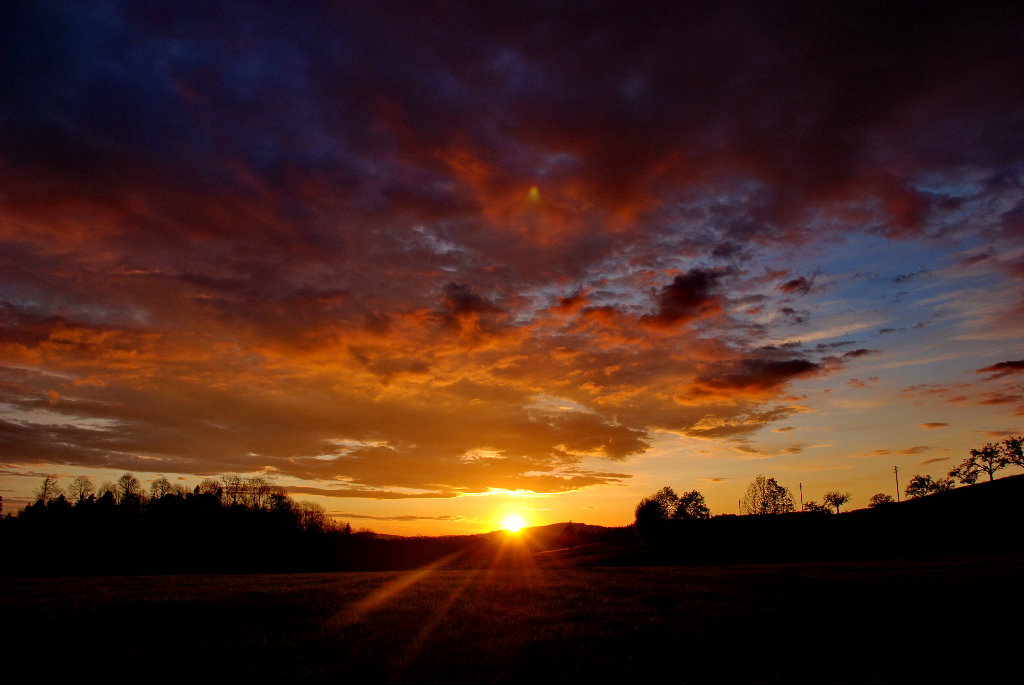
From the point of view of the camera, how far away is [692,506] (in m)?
194

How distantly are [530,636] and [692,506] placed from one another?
188821 mm

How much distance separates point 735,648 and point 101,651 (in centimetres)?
2129

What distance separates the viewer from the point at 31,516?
131m

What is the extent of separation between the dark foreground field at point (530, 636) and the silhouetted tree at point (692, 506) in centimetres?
16501

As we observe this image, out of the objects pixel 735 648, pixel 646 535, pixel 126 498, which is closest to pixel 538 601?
pixel 735 648

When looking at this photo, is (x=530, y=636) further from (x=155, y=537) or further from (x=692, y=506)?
(x=692, y=506)

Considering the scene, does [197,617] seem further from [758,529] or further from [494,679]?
[758,529]

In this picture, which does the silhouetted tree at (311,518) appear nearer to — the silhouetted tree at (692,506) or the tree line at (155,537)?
the tree line at (155,537)

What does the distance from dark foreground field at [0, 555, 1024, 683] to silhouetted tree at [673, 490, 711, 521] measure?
165 metres

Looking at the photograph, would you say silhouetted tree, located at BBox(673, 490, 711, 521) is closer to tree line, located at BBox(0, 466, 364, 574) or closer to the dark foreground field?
tree line, located at BBox(0, 466, 364, 574)

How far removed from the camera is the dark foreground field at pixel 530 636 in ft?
54.1

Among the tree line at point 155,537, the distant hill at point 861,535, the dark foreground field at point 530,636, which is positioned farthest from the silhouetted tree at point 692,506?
the dark foreground field at point 530,636

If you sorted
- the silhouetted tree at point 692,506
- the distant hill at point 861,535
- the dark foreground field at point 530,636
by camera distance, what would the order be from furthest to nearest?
the silhouetted tree at point 692,506 → the distant hill at point 861,535 → the dark foreground field at point 530,636

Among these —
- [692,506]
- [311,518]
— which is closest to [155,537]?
[311,518]
